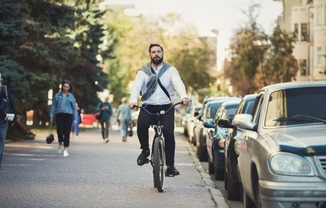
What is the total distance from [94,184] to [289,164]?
7079mm

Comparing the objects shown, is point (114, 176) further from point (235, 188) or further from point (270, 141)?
point (270, 141)

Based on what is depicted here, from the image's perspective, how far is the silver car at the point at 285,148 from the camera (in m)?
8.51

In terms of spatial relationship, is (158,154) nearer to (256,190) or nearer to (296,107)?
(296,107)

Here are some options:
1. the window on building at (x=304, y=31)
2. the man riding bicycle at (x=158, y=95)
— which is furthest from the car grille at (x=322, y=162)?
the window on building at (x=304, y=31)

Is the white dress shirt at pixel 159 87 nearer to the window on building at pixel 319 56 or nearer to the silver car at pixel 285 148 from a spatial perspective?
the silver car at pixel 285 148

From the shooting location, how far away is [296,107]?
1012 cm

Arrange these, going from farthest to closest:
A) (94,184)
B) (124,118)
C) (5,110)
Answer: (124,118), (5,110), (94,184)

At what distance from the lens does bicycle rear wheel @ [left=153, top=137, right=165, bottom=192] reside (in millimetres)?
13641

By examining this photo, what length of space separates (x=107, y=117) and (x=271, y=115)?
1005 inches

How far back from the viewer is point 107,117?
35406 mm

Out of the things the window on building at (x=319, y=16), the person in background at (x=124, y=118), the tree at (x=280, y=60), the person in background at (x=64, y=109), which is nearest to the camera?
the person in background at (x=64, y=109)

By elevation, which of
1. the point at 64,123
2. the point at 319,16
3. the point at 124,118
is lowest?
the point at 124,118

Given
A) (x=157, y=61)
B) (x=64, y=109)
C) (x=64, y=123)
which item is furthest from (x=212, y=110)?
(x=157, y=61)

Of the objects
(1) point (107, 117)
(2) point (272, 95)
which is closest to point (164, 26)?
(1) point (107, 117)
